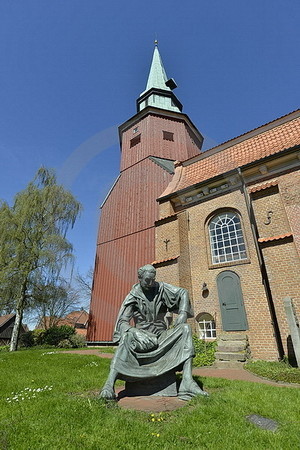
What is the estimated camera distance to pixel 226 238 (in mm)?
11305

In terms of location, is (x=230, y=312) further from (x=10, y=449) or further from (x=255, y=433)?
(x=10, y=449)

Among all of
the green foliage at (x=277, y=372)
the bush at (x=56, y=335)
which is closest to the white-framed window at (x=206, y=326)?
the green foliage at (x=277, y=372)

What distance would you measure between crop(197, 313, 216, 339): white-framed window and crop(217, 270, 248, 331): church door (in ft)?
2.32

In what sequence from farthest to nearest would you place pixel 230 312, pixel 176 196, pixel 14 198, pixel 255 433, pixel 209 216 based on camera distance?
pixel 14 198, pixel 176 196, pixel 209 216, pixel 230 312, pixel 255 433

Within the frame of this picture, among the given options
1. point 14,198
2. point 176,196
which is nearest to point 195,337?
point 176,196

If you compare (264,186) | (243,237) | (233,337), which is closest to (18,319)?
(233,337)

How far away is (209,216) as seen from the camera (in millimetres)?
12047

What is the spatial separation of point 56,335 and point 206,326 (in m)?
11.2

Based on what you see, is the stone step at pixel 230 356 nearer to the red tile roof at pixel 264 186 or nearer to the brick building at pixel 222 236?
the brick building at pixel 222 236

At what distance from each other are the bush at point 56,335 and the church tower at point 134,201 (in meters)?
1.92

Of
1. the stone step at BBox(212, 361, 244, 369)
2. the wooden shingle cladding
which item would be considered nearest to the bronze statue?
the stone step at BBox(212, 361, 244, 369)

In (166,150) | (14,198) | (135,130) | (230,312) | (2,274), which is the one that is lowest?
(230,312)

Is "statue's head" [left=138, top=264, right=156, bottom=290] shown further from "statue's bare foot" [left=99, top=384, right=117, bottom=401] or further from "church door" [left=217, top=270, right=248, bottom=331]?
"church door" [left=217, top=270, right=248, bottom=331]

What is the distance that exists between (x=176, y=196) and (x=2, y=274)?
454 inches
